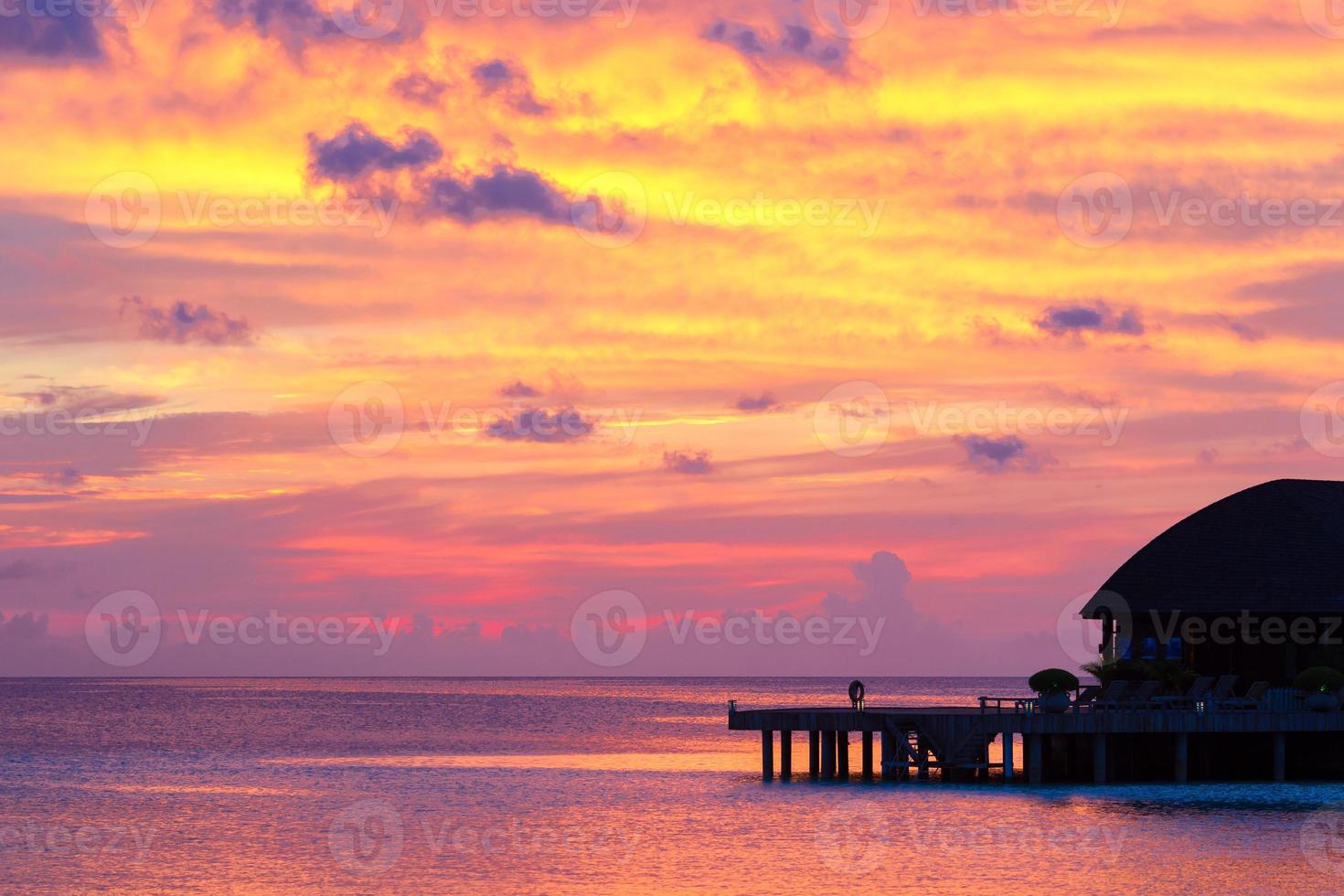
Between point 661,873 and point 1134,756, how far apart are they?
61.2 ft

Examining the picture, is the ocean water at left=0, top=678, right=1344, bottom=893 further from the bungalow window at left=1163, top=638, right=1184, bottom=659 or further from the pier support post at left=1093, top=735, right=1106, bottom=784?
the bungalow window at left=1163, top=638, right=1184, bottom=659

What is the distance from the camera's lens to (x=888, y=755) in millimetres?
57156

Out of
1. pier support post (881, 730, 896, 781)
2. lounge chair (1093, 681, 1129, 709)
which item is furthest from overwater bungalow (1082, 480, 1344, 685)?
pier support post (881, 730, 896, 781)

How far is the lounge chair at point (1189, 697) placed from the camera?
176 ft

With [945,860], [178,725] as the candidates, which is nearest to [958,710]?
[945,860]

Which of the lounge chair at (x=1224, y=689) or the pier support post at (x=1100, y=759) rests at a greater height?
the lounge chair at (x=1224, y=689)

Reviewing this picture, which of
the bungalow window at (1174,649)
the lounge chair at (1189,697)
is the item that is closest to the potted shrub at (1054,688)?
the lounge chair at (1189,697)

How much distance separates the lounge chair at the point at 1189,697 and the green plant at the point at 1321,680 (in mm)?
2672

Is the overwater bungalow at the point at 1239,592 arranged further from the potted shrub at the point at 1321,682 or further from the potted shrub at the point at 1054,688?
the potted shrub at the point at 1054,688

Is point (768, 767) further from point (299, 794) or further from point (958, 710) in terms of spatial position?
point (299, 794)

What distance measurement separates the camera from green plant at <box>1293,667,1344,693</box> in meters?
54.1

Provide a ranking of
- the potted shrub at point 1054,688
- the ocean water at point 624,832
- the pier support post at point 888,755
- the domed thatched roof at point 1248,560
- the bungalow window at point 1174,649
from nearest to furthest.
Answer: the ocean water at point 624,832 → the potted shrub at point 1054,688 → the pier support post at point 888,755 → the domed thatched roof at point 1248,560 → the bungalow window at point 1174,649

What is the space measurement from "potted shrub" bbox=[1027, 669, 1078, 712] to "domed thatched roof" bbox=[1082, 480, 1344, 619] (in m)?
5.63

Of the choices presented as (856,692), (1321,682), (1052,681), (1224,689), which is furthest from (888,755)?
(1321,682)
